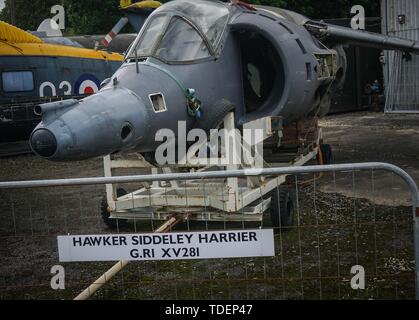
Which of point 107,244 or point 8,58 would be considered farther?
point 8,58

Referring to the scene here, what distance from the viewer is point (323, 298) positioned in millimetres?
5027

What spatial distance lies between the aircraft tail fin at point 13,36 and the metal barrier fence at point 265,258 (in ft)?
27.1

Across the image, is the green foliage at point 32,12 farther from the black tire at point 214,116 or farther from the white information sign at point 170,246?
the white information sign at point 170,246

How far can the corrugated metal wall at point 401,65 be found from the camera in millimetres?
19594

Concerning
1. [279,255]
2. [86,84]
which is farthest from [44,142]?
[86,84]

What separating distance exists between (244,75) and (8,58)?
8.72 meters

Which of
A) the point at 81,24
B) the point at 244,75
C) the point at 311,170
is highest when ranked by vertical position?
the point at 81,24

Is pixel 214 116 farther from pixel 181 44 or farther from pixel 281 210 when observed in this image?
pixel 281 210

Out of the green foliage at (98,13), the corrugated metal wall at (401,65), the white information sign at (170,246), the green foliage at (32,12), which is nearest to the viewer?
the white information sign at (170,246)

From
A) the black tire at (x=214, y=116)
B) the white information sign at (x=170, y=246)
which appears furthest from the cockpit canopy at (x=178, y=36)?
the white information sign at (x=170, y=246)

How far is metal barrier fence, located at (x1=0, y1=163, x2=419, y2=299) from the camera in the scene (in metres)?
4.61

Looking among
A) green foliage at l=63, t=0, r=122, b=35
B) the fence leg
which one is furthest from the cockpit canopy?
green foliage at l=63, t=0, r=122, b=35
